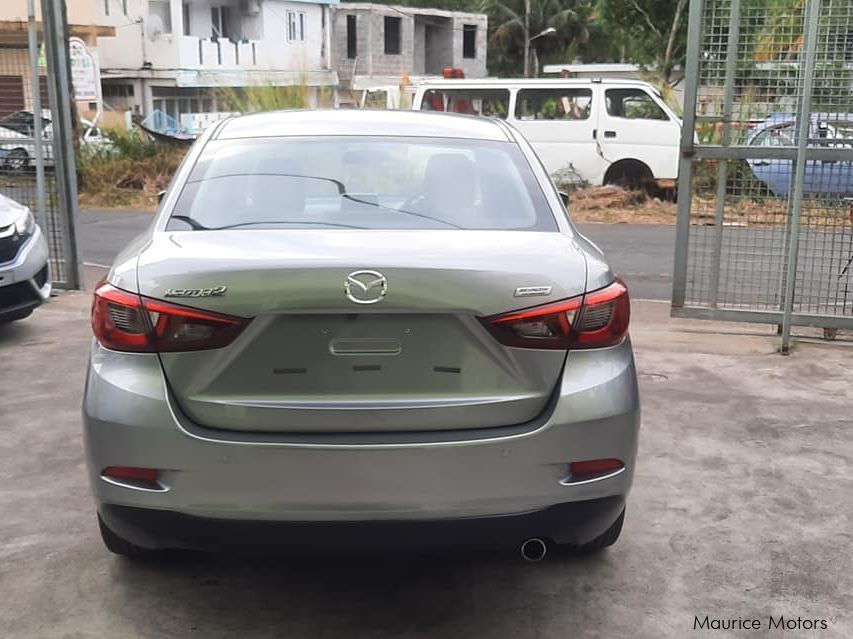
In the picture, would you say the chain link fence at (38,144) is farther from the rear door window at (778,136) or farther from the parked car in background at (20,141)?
the rear door window at (778,136)

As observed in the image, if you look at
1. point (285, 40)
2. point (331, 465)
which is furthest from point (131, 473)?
point (285, 40)

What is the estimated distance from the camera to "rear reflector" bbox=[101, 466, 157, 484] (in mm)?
2688

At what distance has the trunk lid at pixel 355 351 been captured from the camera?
265 centimetres

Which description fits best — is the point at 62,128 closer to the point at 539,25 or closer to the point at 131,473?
the point at 131,473

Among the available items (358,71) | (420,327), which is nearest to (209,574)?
(420,327)

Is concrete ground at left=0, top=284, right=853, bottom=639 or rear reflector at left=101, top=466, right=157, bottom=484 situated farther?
concrete ground at left=0, top=284, right=853, bottom=639

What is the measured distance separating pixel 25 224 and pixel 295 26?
3451cm

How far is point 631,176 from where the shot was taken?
15.1 m

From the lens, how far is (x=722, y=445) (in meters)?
4.68

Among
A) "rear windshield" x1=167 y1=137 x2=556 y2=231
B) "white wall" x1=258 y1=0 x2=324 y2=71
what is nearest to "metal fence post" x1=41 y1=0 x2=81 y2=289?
"rear windshield" x1=167 y1=137 x2=556 y2=231

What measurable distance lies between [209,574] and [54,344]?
3.67 metres

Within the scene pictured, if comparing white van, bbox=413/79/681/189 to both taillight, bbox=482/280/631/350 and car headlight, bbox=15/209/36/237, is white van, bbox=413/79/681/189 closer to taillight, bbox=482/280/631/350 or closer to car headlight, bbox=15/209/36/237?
car headlight, bbox=15/209/36/237

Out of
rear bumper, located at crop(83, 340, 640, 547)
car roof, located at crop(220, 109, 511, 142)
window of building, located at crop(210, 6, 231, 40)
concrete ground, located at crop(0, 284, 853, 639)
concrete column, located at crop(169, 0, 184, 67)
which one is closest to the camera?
rear bumper, located at crop(83, 340, 640, 547)

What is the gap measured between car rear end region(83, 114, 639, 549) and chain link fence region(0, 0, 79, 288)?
5.43 m
